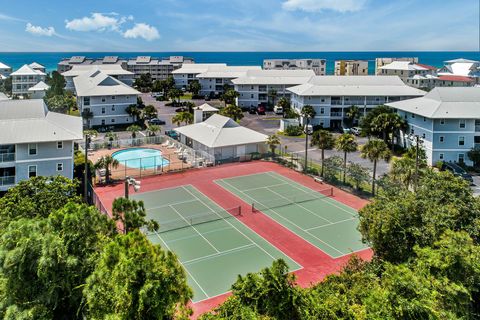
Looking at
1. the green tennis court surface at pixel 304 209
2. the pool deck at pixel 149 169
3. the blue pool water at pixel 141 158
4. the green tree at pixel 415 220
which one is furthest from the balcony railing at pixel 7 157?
the green tree at pixel 415 220

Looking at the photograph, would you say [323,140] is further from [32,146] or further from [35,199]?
[35,199]

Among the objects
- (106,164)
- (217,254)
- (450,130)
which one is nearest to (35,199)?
(217,254)

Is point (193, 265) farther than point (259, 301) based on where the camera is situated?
Yes

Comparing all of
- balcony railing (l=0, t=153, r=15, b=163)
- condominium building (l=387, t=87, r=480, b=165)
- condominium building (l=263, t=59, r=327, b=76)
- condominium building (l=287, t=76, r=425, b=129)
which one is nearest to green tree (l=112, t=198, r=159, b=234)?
balcony railing (l=0, t=153, r=15, b=163)

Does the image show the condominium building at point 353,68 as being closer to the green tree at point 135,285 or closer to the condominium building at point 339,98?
the condominium building at point 339,98

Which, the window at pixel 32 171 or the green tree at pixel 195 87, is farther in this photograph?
the green tree at pixel 195 87

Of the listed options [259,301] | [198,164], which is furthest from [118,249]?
[198,164]

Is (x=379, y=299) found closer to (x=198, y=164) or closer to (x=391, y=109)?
(x=198, y=164)
